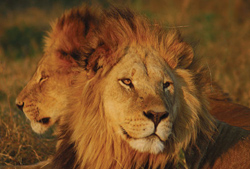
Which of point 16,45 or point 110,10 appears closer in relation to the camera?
point 110,10

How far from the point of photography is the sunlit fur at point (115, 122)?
2846 millimetres

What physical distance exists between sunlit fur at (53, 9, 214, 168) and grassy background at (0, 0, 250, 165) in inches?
15.0

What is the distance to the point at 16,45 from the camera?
9820mm

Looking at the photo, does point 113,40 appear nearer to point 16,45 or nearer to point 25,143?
point 25,143

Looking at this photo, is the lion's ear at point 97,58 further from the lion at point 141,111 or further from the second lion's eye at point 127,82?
the second lion's eye at point 127,82

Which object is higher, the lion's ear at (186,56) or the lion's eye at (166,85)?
the lion's ear at (186,56)

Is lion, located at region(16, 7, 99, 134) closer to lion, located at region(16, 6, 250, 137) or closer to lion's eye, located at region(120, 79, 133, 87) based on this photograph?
lion, located at region(16, 6, 250, 137)

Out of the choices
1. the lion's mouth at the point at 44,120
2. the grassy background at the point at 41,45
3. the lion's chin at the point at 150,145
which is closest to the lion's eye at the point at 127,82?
the lion's chin at the point at 150,145

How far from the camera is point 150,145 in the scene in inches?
103

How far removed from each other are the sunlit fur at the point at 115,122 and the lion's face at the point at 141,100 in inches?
2.6

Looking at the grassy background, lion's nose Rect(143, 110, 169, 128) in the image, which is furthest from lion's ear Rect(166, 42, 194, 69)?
lion's nose Rect(143, 110, 169, 128)

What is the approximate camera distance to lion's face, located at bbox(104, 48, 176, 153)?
2.61m

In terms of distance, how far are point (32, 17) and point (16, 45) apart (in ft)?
8.25

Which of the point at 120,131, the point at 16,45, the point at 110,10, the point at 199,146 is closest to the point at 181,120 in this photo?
the point at 199,146
